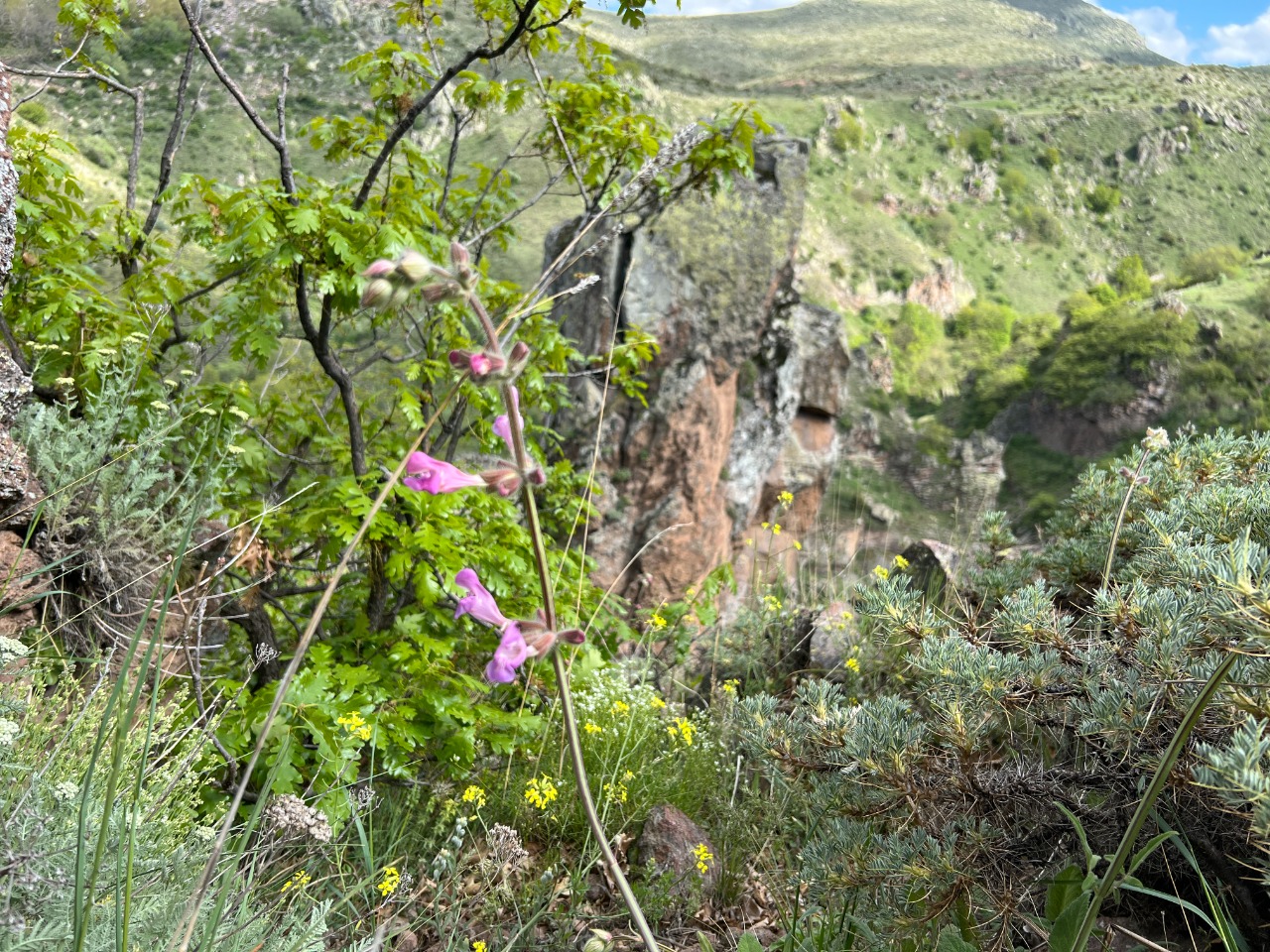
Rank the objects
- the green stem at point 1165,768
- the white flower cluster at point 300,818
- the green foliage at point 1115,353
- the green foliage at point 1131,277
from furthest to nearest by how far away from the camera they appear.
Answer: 1. the green foliage at point 1131,277
2. the green foliage at point 1115,353
3. the white flower cluster at point 300,818
4. the green stem at point 1165,768

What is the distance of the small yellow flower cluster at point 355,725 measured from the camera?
2.13 metres

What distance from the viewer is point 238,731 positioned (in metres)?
2.34

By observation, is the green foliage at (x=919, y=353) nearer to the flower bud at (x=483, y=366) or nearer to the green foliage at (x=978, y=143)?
the green foliage at (x=978, y=143)

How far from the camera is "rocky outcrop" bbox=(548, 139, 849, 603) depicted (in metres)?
7.51

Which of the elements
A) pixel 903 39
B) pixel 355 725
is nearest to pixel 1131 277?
pixel 903 39

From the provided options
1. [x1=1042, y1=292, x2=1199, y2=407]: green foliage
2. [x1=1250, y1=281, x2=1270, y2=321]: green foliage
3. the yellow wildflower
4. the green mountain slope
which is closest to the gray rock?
the yellow wildflower

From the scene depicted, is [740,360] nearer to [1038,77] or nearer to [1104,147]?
[1104,147]

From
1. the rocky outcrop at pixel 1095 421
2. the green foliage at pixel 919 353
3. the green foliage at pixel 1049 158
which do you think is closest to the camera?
the rocky outcrop at pixel 1095 421

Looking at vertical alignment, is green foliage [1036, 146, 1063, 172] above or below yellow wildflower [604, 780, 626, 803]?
Answer: above

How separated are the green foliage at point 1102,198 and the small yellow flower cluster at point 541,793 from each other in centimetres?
9665

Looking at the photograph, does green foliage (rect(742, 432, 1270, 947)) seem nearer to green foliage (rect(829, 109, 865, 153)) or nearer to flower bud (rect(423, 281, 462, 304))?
flower bud (rect(423, 281, 462, 304))

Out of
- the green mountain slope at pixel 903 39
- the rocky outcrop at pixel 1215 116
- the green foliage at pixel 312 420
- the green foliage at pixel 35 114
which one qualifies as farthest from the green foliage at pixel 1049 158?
the green foliage at pixel 35 114

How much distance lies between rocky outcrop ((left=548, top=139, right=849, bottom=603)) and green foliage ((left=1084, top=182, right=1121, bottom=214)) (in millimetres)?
89786

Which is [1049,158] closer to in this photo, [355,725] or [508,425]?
[355,725]
